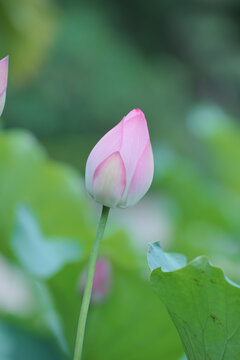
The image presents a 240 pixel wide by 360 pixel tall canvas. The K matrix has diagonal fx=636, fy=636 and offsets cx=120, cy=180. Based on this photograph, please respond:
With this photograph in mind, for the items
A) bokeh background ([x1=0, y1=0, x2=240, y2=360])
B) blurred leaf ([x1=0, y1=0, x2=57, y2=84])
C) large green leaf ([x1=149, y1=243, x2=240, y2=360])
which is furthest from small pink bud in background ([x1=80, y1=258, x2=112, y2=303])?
blurred leaf ([x1=0, y1=0, x2=57, y2=84])

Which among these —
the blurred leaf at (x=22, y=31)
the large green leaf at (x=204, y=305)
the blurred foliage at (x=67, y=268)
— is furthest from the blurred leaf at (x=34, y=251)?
A: the blurred leaf at (x=22, y=31)

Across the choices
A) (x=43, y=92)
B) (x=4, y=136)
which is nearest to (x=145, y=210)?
(x=43, y=92)

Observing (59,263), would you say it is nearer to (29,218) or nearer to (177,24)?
(29,218)

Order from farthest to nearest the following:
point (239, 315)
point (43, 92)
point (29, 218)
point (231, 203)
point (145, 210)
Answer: point (43, 92), point (145, 210), point (231, 203), point (29, 218), point (239, 315)

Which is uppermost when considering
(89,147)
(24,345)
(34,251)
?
(34,251)

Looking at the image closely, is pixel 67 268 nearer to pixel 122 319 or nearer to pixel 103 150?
pixel 122 319

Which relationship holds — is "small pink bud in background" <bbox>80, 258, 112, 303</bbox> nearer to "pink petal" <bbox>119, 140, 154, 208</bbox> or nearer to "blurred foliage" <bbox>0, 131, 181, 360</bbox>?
"blurred foliage" <bbox>0, 131, 181, 360</bbox>

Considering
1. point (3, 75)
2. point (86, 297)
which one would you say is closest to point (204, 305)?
point (86, 297)
